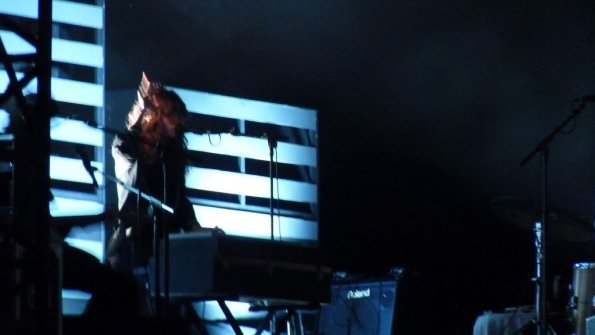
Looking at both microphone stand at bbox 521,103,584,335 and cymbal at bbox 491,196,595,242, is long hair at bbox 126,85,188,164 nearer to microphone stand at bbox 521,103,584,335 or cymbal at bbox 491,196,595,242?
cymbal at bbox 491,196,595,242

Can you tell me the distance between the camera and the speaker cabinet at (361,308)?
7082 millimetres

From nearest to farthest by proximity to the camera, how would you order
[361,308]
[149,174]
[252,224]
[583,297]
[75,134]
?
[149,174] → [583,297] → [361,308] → [75,134] → [252,224]

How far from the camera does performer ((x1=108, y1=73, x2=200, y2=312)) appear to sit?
562 centimetres

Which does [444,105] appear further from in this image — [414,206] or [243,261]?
[243,261]

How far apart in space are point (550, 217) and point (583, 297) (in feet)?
1.96

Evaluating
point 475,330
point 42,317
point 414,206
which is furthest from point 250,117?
point 42,317

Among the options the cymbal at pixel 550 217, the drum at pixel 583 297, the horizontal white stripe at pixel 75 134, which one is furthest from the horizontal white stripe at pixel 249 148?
the drum at pixel 583 297

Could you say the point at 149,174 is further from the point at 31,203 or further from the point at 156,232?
the point at 31,203

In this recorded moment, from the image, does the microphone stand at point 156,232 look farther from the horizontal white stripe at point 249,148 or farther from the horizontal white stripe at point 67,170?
the horizontal white stripe at point 249,148

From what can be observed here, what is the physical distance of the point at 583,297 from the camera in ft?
23.3

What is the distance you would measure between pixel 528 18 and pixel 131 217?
4.17 metres

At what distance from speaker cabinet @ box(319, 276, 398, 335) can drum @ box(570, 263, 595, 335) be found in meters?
1.08

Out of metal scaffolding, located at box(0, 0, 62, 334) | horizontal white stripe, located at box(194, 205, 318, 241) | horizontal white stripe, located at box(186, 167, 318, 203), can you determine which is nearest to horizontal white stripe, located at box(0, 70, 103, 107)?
horizontal white stripe, located at box(186, 167, 318, 203)

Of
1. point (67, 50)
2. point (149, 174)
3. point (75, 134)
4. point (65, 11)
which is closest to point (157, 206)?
point (149, 174)
